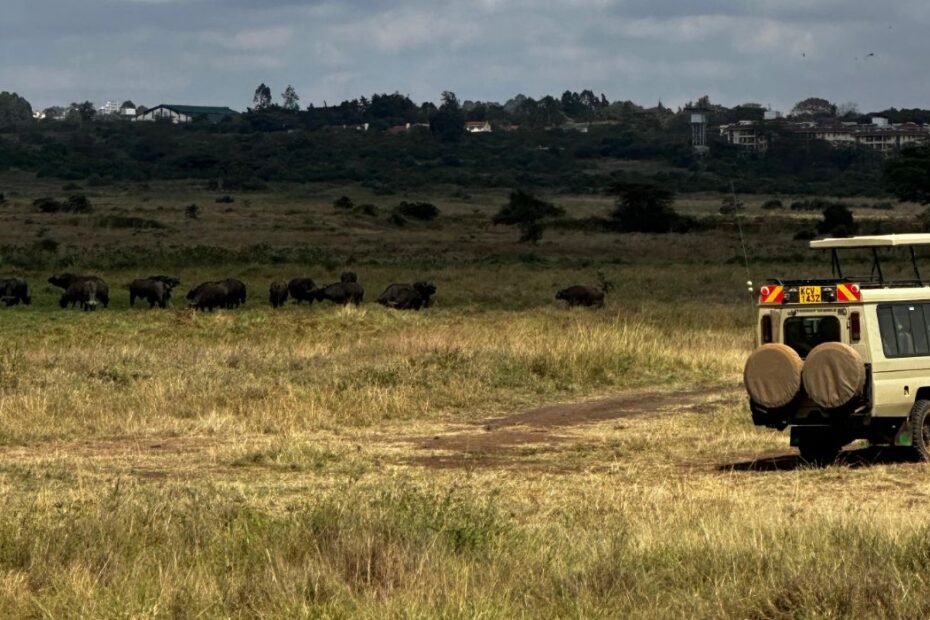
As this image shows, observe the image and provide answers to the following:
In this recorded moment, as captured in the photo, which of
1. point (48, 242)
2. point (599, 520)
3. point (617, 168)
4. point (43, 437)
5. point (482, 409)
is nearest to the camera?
point (599, 520)

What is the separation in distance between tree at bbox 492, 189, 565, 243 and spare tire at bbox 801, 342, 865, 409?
52.7 metres

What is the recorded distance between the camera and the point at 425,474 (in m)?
14.4

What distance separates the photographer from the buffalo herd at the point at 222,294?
113 feet

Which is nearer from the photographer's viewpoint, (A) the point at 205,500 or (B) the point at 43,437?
(A) the point at 205,500

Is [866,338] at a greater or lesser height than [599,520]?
greater

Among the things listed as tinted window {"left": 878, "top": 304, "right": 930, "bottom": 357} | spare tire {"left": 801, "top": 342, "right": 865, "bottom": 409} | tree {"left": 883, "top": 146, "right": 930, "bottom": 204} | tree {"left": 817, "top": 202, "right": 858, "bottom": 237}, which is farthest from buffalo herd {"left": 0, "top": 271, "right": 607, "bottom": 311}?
tree {"left": 883, "top": 146, "right": 930, "bottom": 204}

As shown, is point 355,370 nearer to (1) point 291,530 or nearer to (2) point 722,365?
(2) point 722,365

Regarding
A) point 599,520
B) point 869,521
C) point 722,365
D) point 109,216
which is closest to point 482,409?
point 722,365

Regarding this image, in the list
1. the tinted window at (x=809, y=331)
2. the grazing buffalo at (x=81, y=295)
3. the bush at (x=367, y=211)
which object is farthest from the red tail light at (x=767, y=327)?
the bush at (x=367, y=211)

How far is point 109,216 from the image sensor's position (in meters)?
73.8

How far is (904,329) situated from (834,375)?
3.99 feet

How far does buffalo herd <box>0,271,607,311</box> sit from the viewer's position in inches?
1351

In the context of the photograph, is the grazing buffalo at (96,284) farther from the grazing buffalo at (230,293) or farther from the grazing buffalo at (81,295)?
the grazing buffalo at (230,293)

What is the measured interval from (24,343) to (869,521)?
1973 centimetres
